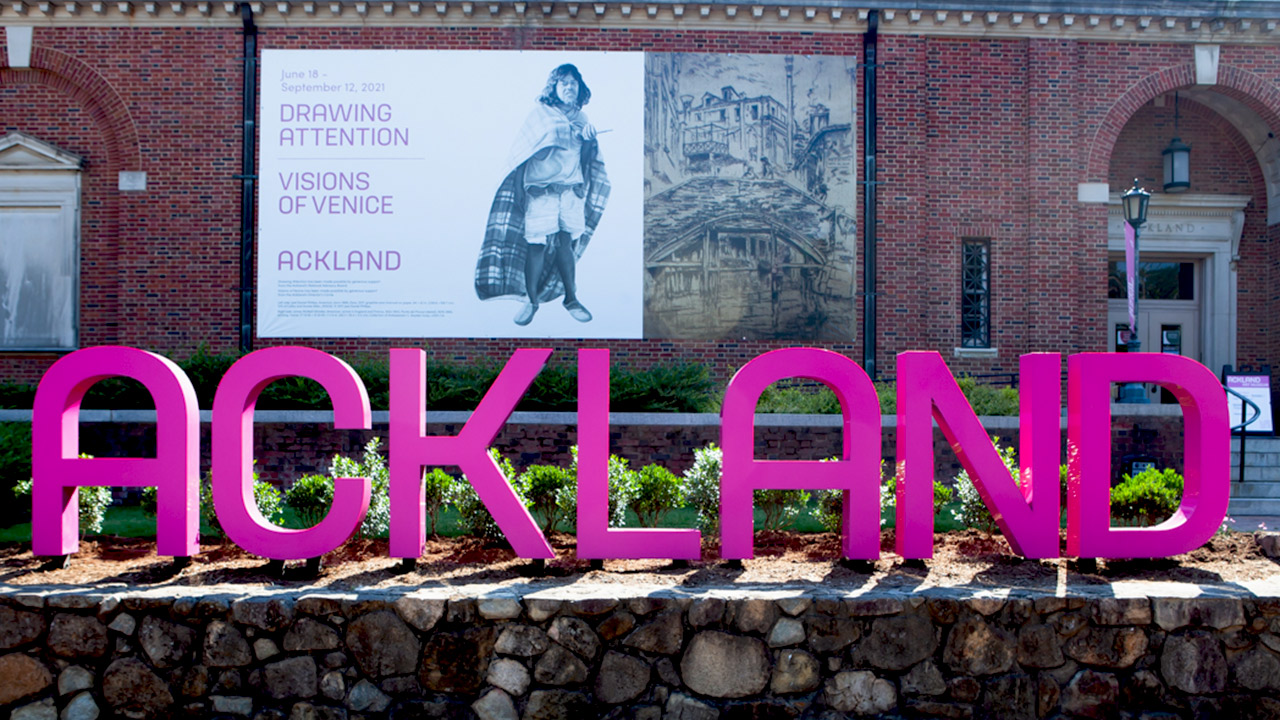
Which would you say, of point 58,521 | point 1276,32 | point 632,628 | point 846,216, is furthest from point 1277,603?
point 1276,32

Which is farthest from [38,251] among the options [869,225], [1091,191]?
[1091,191]

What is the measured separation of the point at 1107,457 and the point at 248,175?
12.8 m

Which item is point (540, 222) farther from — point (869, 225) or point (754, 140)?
point (869, 225)

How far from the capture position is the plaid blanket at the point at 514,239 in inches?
511

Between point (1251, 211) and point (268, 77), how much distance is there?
1749 cm

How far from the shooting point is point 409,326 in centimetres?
1295

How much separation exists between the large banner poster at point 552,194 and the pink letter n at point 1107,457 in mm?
8306

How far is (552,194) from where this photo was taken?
13.0 m

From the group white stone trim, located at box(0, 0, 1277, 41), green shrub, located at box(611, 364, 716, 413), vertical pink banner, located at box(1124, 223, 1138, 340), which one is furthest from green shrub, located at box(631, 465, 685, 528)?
white stone trim, located at box(0, 0, 1277, 41)

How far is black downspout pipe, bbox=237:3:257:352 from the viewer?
510 inches

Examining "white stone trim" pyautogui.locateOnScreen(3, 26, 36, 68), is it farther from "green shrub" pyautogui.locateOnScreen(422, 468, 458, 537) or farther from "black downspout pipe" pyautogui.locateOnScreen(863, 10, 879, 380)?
"black downspout pipe" pyautogui.locateOnScreen(863, 10, 879, 380)

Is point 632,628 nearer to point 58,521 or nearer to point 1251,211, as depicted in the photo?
point 58,521

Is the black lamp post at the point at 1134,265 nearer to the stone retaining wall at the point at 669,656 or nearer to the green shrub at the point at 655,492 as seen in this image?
the stone retaining wall at the point at 669,656

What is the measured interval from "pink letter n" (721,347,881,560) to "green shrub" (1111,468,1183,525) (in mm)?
2163
